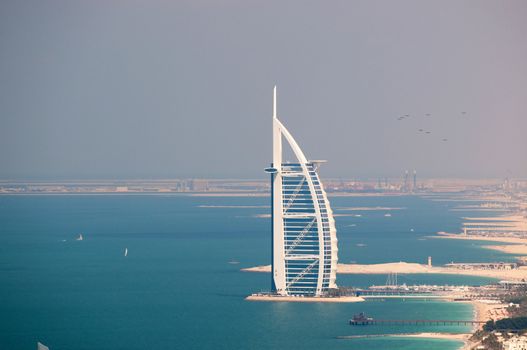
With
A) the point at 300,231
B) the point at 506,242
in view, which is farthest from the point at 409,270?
the point at 506,242

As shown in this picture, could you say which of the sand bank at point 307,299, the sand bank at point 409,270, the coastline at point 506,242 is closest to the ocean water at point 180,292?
the sand bank at point 307,299

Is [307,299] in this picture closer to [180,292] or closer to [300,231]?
[300,231]

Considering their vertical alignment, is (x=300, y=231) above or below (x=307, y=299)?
above

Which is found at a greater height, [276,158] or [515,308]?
[276,158]

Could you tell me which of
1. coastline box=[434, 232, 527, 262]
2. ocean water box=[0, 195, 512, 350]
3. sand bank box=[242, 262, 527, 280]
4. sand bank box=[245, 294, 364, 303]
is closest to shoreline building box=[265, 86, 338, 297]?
sand bank box=[245, 294, 364, 303]

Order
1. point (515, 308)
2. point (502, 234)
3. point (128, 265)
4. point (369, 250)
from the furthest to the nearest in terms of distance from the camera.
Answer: point (502, 234), point (369, 250), point (128, 265), point (515, 308)

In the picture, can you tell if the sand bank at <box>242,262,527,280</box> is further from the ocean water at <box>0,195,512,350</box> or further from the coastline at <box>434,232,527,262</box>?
the coastline at <box>434,232,527,262</box>

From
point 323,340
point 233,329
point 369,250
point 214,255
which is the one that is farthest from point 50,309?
point 369,250

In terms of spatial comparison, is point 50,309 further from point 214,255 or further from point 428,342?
point 214,255
